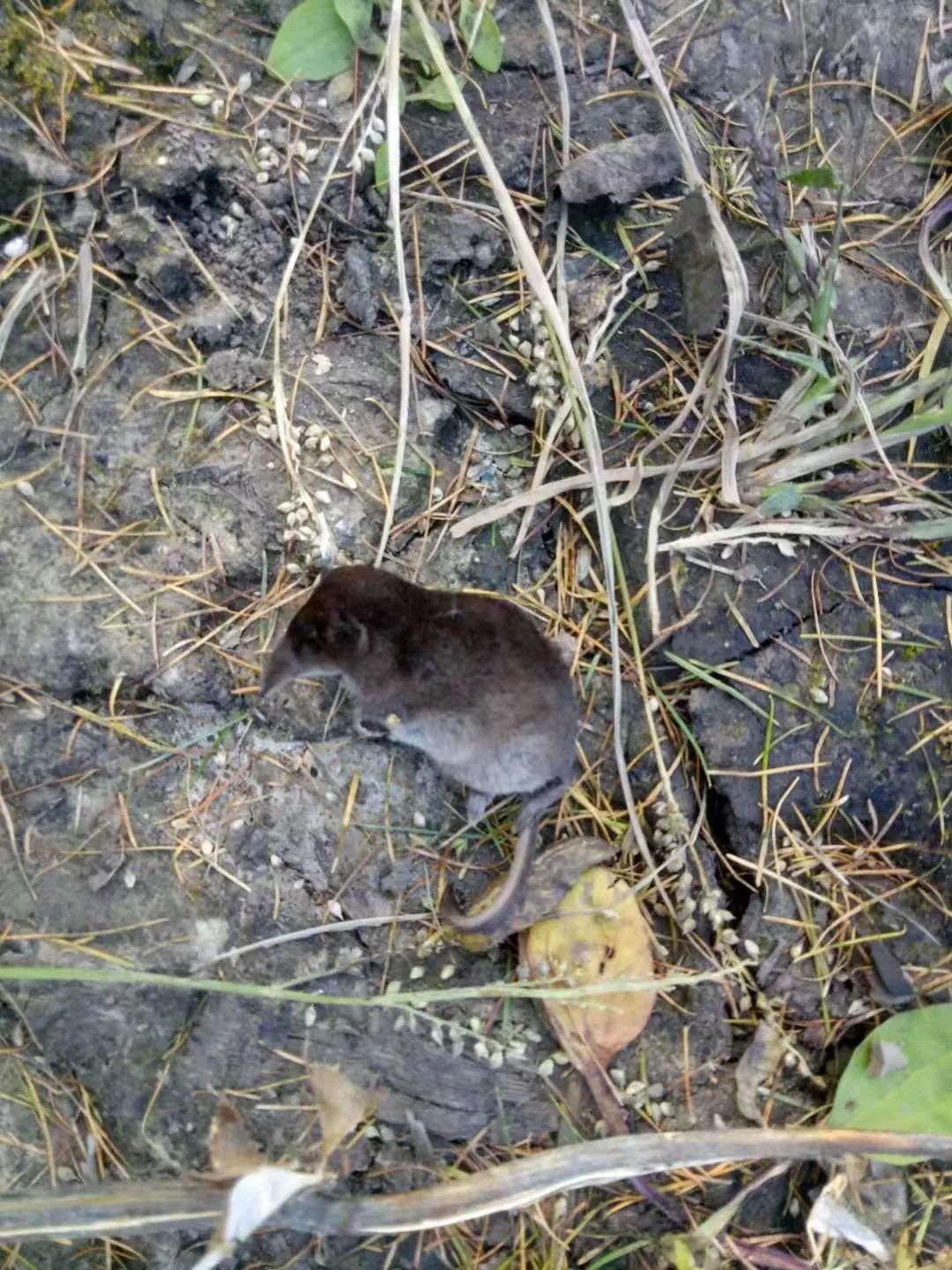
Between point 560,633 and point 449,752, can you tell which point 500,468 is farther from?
point 449,752

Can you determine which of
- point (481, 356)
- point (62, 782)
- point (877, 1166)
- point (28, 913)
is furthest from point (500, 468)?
point (877, 1166)

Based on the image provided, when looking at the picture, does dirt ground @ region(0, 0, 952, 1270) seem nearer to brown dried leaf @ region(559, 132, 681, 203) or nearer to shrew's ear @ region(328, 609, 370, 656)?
brown dried leaf @ region(559, 132, 681, 203)

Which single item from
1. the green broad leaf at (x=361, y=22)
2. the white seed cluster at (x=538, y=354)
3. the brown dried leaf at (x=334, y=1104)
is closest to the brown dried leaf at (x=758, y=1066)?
the brown dried leaf at (x=334, y=1104)

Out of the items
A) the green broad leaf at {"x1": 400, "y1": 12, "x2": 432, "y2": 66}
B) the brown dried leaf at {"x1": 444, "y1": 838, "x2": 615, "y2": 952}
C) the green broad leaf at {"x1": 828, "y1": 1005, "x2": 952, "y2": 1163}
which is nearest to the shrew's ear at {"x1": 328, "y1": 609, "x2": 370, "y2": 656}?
the brown dried leaf at {"x1": 444, "y1": 838, "x2": 615, "y2": 952}

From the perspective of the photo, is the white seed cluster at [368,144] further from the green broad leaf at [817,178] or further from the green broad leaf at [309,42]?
the green broad leaf at [817,178]

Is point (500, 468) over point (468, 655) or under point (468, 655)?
over

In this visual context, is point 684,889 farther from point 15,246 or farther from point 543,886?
point 15,246
